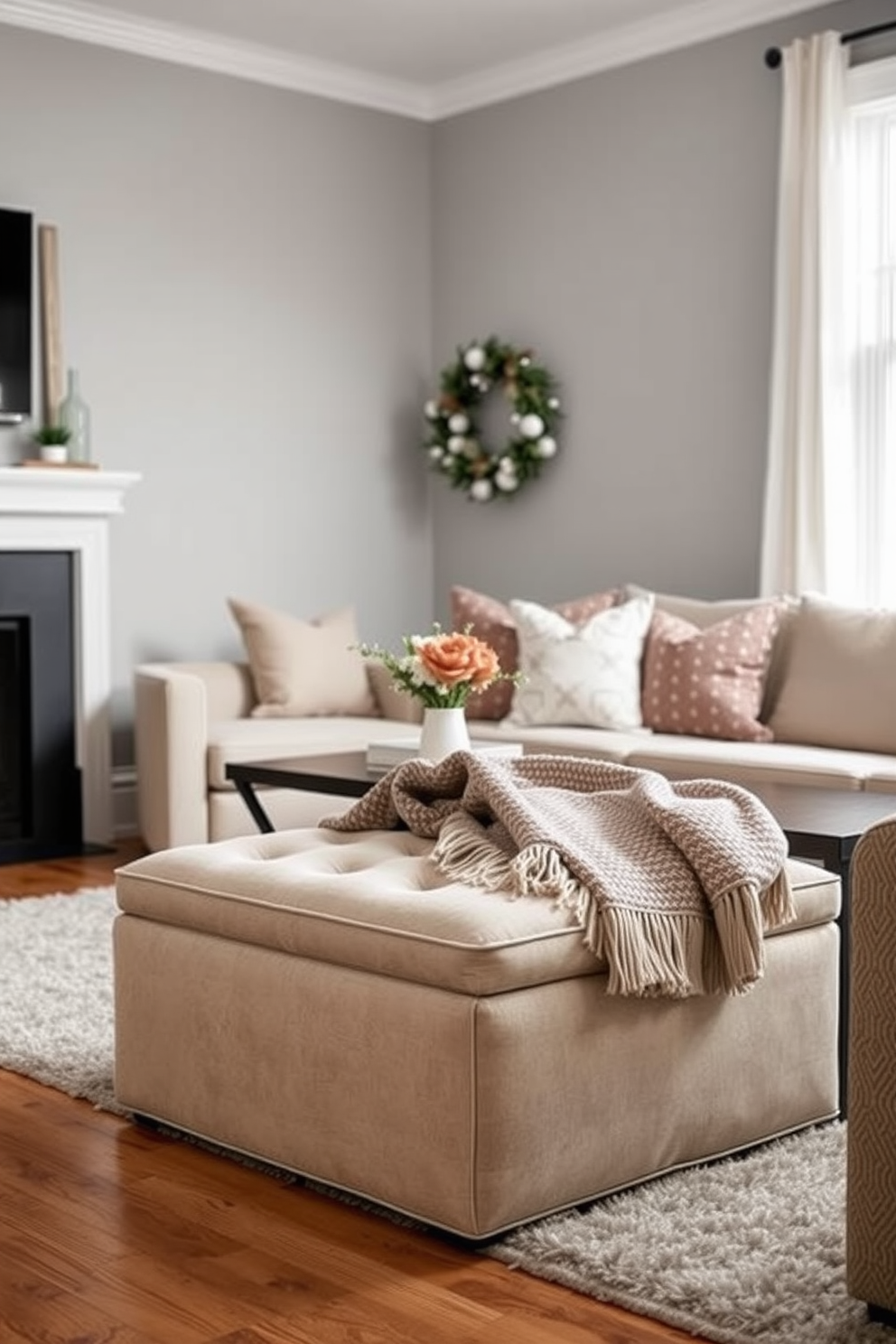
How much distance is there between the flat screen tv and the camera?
5.96 metres

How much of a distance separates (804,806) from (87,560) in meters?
3.06

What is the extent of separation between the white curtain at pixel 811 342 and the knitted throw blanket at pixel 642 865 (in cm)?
288

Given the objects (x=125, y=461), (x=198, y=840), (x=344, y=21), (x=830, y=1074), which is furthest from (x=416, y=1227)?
(x=344, y=21)

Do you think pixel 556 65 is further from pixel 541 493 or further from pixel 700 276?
pixel 541 493

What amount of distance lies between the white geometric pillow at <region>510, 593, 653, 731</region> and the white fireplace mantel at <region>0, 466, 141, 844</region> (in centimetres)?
141

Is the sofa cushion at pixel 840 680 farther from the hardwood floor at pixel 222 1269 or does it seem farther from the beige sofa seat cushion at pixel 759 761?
the hardwood floor at pixel 222 1269

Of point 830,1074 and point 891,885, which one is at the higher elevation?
point 891,885

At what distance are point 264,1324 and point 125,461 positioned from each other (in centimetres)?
448

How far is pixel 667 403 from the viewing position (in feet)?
21.0

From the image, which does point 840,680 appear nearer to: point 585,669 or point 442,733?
point 585,669

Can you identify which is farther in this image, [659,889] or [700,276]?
[700,276]

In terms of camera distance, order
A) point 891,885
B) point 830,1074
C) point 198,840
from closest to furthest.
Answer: point 891,885 → point 830,1074 → point 198,840

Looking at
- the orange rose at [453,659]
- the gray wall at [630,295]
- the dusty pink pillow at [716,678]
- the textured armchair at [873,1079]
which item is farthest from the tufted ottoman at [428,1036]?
the gray wall at [630,295]

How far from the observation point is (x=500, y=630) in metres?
5.89
